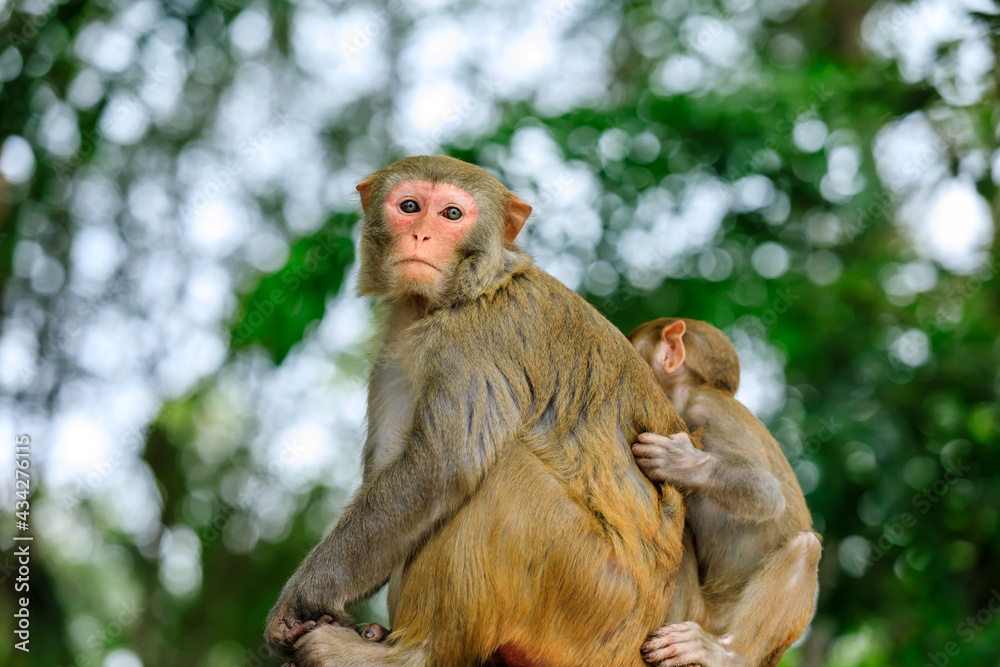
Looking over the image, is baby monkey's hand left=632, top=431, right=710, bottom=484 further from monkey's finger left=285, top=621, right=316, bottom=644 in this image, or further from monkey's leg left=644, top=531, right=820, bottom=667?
monkey's finger left=285, top=621, right=316, bottom=644

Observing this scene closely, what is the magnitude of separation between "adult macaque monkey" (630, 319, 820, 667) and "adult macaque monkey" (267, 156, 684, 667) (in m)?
0.15

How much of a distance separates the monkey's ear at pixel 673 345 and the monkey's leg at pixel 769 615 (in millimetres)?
1100

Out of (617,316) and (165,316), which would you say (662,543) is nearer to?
(617,316)

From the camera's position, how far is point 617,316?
23.3ft

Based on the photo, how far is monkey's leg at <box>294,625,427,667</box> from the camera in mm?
3580

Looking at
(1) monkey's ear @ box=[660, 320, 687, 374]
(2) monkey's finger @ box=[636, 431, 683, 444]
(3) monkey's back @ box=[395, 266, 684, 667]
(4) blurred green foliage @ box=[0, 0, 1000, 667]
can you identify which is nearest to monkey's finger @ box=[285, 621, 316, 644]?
(3) monkey's back @ box=[395, 266, 684, 667]

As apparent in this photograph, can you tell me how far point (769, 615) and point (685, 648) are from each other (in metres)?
0.52

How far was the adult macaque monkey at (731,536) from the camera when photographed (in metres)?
3.95

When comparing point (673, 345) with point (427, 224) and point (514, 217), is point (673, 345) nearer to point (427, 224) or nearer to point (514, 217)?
point (514, 217)

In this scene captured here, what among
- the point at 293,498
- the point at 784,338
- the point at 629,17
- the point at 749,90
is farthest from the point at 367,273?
the point at 293,498

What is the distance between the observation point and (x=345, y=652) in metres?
3.62

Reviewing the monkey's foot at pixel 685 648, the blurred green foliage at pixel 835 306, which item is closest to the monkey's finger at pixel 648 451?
the monkey's foot at pixel 685 648

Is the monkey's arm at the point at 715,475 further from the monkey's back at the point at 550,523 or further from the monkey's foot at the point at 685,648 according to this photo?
the monkey's foot at the point at 685,648

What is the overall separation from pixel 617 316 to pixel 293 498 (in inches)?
439
